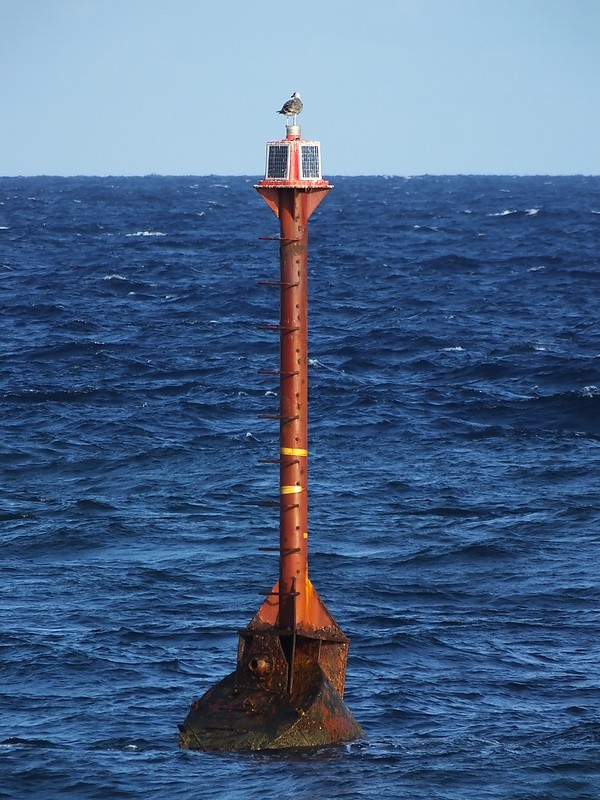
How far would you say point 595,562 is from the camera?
37.6 metres

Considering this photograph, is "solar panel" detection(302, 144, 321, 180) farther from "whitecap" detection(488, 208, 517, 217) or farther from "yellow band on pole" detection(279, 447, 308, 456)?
"whitecap" detection(488, 208, 517, 217)

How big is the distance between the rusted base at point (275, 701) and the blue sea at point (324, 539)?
400 mm

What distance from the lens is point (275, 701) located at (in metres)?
24.8

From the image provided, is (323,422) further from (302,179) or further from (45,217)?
(45,217)

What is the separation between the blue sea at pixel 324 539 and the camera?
84.6ft

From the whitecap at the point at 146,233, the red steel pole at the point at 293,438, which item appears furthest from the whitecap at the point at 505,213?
the red steel pole at the point at 293,438

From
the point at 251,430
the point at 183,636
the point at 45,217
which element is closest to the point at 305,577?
the point at 183,636

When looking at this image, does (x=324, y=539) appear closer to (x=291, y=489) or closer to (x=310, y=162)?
(x=291, y=489)

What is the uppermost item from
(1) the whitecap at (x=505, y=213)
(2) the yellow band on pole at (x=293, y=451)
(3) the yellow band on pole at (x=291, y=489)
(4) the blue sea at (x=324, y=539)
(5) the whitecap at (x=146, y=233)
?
(1) the whitecap at (x=505, y=213)

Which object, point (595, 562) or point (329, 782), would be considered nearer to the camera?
point (329, 782)

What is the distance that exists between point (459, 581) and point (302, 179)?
625 inches

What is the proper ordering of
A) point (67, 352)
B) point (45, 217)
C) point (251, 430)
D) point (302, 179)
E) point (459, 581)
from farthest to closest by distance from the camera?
point (45, 217), point (67, 352), point (251, 430), point (459, 581), point (302, 179)

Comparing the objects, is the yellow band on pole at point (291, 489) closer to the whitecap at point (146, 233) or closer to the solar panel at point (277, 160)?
the solar panel at point (277, 160)

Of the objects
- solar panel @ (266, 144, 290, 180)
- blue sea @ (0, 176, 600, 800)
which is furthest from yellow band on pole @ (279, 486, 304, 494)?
solar panel @ (266, 144, 290, 180)
